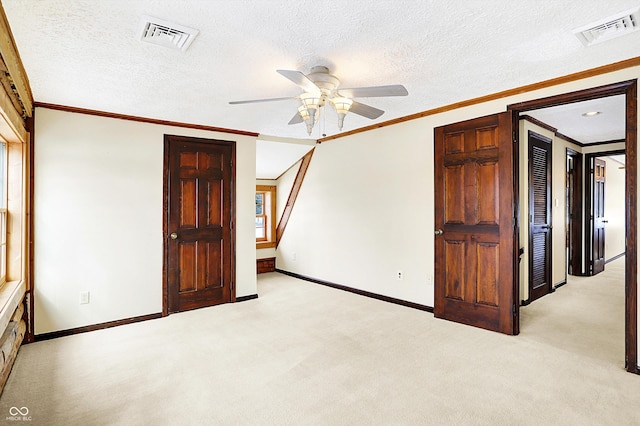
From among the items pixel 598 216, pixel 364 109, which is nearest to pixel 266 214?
pixel 364 109

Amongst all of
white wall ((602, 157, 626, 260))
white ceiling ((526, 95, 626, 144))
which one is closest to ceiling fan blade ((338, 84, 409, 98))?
white ceiling ((526, 95, 626, 144))

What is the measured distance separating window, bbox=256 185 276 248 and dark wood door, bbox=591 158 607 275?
576cm

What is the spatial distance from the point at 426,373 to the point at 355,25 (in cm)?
243

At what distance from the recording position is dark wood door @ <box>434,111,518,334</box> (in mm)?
3389

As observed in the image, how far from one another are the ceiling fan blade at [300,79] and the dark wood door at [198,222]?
2.38m

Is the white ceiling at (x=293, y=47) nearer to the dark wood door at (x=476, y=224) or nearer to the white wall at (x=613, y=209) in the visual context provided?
the dark wood door at (x=476, y=224)

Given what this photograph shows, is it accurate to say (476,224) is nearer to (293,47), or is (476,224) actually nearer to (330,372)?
(330,372)

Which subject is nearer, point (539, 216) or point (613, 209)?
point (539, 216)

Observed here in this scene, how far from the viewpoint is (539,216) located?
4.85m

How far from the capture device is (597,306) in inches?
170

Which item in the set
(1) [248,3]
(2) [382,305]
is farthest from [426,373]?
(1) [248,3]

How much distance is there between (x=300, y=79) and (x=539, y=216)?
4176 millimetres

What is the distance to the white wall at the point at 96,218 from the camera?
346 cm

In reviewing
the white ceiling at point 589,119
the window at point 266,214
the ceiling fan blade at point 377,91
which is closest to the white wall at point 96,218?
the ceiling fan blade at point 377,91
